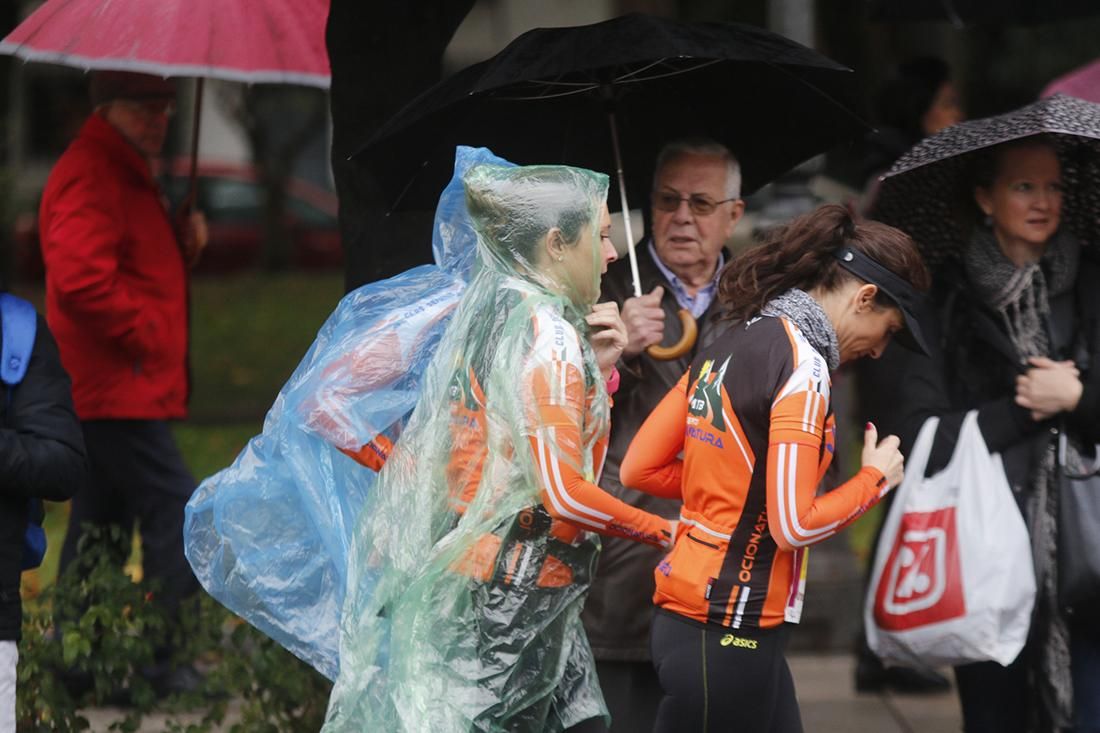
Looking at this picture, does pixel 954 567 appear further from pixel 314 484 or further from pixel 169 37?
pixel 169 37

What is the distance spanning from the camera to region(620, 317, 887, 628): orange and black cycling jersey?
3258 mm

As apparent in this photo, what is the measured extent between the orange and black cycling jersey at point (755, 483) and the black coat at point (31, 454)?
1520 millimetres

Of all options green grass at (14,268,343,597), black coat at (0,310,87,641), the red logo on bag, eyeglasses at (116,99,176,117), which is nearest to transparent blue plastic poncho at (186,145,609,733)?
black coat at (0,310,87,641)

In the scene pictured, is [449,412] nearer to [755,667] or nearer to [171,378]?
[755,667]

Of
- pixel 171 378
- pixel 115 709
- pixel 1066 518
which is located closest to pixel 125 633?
pixel 115 709

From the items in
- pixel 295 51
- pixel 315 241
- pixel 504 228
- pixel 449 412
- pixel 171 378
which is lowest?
pixel 315 241

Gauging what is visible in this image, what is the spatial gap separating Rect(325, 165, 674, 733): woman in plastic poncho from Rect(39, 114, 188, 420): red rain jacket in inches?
81.5

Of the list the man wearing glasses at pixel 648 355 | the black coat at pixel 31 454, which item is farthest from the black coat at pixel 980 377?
the black coat at pixel 31 454

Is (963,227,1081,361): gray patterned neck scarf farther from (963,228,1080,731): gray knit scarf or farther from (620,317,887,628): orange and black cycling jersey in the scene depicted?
(620,317,887,628): orange and black cycling jersey

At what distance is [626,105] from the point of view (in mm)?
4547

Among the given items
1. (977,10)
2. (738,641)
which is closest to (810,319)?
(738,641)

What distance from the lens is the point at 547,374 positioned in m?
3.31

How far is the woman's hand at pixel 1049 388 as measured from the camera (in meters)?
4.25

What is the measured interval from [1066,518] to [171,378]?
3012 mm
